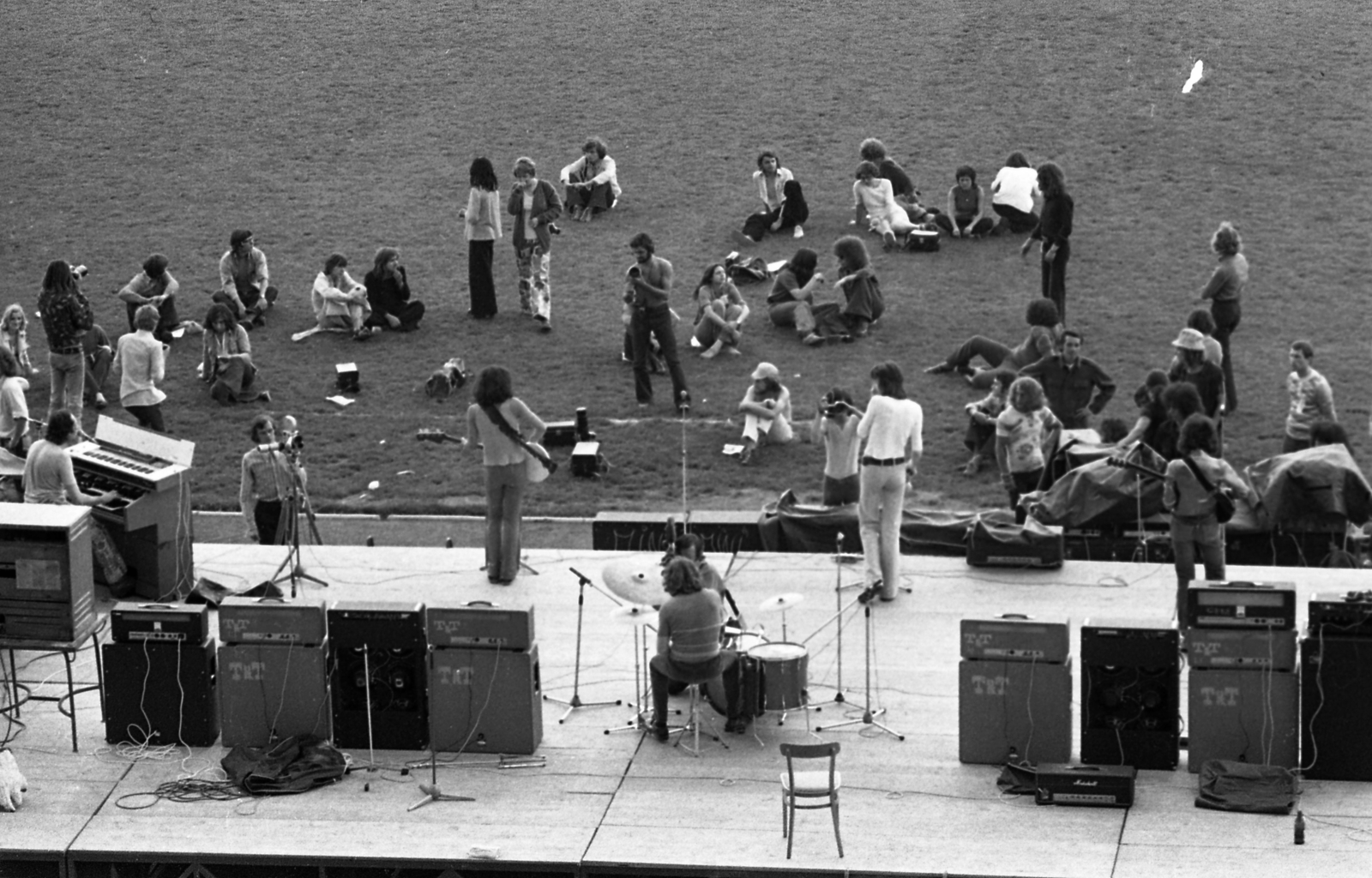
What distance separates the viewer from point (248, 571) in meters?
18.2

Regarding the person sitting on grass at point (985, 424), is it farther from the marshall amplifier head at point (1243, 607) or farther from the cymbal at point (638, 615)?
the marshall amplifier head at point (1243, 607)

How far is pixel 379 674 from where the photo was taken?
14.5 metres

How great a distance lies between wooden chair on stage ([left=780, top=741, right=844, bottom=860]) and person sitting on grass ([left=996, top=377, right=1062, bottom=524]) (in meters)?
6.40

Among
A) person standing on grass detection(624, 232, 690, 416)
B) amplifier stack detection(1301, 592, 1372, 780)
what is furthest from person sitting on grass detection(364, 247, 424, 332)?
amplifier stack detection(1301, 592, 1372, 780)

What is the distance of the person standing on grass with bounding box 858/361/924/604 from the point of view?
16.4 meters

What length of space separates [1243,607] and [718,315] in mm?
11566

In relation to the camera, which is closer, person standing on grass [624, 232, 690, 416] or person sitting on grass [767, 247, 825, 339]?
person standing on grass [624, 232, 690, 416]

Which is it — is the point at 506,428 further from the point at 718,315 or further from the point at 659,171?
the point at 659,171

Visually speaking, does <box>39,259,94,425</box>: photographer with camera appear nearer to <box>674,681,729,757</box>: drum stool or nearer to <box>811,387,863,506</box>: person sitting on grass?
<box>811,387,863,506</box>: person sitting on grass

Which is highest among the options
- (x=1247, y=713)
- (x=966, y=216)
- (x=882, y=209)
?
(x=882, y=209)

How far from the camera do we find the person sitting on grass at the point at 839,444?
702 inches

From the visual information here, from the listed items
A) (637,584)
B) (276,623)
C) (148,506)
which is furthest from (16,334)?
(637,584)

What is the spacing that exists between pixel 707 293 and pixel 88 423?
22.8ft

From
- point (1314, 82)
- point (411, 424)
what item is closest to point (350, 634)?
point (411, 424)
